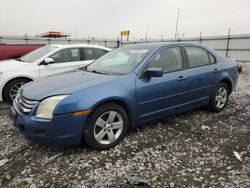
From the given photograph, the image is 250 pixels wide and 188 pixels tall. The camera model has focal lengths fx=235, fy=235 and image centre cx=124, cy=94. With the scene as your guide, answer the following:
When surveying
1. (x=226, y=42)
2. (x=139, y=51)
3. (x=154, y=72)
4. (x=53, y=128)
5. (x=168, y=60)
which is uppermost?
(x=226, y=42)

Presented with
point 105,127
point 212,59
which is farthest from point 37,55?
point 212,59

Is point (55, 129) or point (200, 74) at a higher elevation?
point (200, 74)

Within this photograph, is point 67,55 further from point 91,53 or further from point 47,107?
point 47,107

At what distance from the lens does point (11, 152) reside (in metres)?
3.35

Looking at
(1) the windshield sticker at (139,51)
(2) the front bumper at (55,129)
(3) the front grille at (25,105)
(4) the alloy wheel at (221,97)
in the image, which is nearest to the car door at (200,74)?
(4) the alloy wheel at (221,97)

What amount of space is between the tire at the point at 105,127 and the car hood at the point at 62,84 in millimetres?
398

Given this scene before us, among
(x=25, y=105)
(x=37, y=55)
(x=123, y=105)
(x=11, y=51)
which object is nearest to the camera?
(x=25, y=105)

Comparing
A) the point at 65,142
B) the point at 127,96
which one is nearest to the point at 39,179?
the point at 65,142

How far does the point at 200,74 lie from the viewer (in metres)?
4.39

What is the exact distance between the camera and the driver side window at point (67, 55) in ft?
20.2

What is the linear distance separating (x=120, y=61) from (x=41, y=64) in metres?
2.63

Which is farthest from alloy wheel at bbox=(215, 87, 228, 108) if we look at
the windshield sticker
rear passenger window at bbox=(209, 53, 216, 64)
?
the windshield sticker

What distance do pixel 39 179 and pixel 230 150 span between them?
8.63 ft

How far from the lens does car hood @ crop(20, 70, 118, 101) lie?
307 cm
